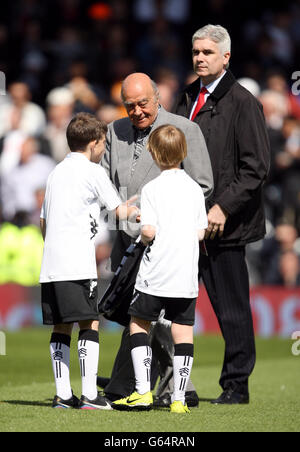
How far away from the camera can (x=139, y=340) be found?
6.27m

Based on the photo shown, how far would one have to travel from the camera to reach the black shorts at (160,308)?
622 centimetres

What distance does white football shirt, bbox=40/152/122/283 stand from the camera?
6270 millimetres

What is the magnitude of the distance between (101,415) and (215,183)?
1957 millimetres

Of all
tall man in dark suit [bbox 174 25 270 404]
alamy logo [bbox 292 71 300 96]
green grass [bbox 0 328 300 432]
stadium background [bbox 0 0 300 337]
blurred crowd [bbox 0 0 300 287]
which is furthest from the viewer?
alamy logo [bbox 292 71 300 96]

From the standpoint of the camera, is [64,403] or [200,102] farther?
[200,102]

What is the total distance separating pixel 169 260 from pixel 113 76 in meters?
11.0

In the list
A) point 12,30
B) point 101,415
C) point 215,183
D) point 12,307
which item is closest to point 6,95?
point 12,30

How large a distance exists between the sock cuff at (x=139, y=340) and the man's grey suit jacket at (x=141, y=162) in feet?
2.52

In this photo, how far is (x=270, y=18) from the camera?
17.6 metres

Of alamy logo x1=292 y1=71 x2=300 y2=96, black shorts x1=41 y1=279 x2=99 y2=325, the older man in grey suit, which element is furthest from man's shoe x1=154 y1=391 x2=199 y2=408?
alamy logo x1=292 y1=71 x2=300 y2=96

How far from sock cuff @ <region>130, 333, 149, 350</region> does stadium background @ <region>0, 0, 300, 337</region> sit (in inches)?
243

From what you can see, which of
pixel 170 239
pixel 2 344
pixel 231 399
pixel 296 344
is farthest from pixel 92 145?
pixel 296 344

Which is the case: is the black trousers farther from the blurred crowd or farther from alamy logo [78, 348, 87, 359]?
the blurred crowd

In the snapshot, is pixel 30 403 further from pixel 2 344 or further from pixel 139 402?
pixel 2 344
